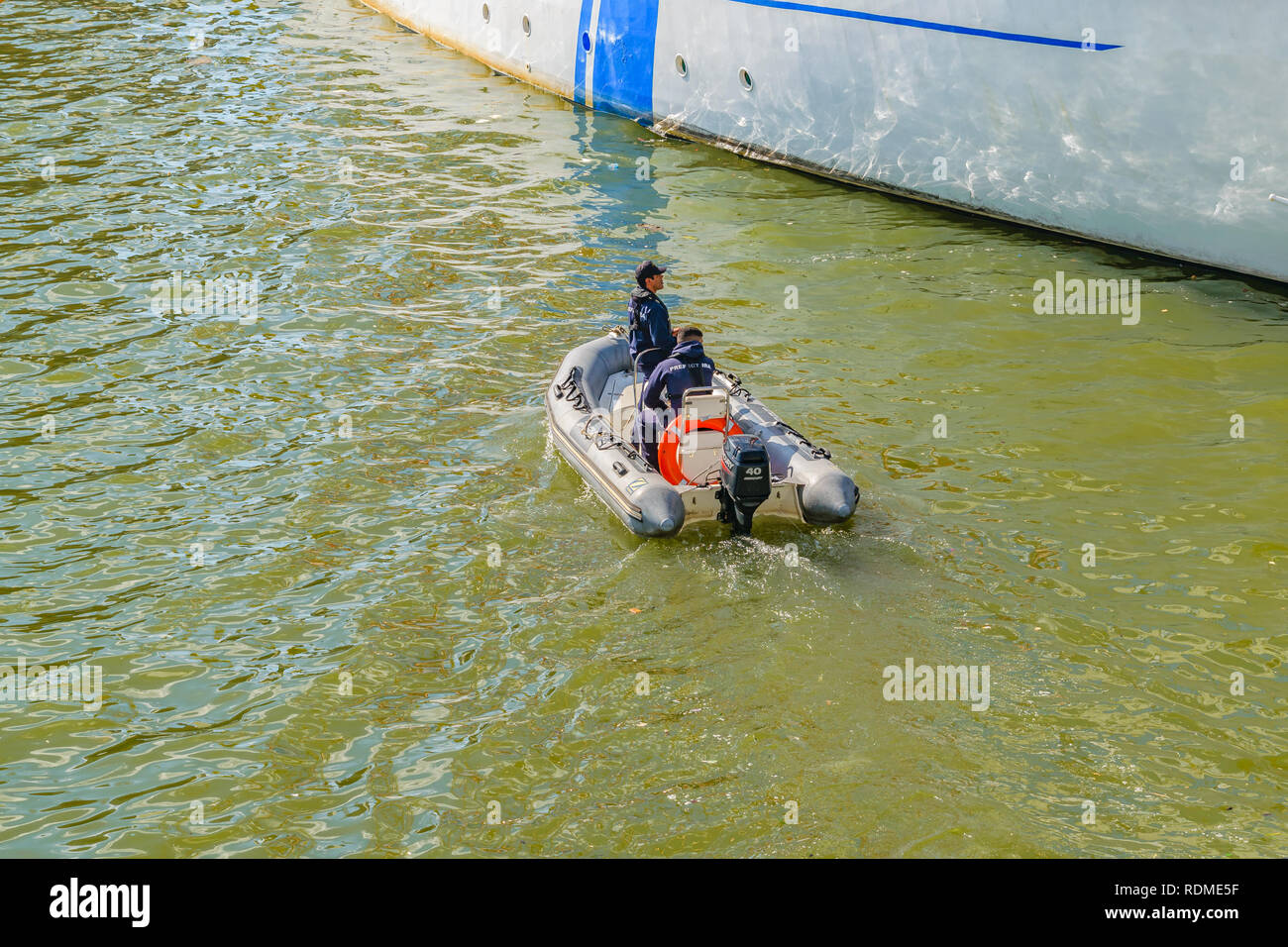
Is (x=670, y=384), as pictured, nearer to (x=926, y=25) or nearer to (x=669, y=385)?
(x=669, y=385)

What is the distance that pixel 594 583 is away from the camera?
7.99 meters

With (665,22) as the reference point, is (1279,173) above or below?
below

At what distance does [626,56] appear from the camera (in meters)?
19.1

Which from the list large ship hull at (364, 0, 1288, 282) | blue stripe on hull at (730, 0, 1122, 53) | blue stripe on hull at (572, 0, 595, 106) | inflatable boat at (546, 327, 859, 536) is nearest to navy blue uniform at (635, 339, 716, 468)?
inflatable boat at (546, 327, 859, 536)

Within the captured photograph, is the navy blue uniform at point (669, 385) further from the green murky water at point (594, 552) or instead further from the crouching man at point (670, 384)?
the green murky water at point (594, 552)

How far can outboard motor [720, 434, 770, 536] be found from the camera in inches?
315

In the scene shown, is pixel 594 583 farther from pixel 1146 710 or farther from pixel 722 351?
pixel 722 351

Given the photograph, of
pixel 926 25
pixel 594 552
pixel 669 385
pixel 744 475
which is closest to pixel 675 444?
pixel 669 385

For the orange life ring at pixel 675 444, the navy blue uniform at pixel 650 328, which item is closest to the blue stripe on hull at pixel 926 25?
the navy blue uniform at pixel 650 328

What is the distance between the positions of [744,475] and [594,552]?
46.2 inches

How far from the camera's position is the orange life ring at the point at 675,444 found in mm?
8617

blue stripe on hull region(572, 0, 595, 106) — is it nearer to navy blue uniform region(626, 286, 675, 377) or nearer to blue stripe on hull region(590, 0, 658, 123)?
blue stripe on hull region(590, 0, 658, 123)

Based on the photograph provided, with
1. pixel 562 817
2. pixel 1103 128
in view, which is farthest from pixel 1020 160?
pixel 562 817
